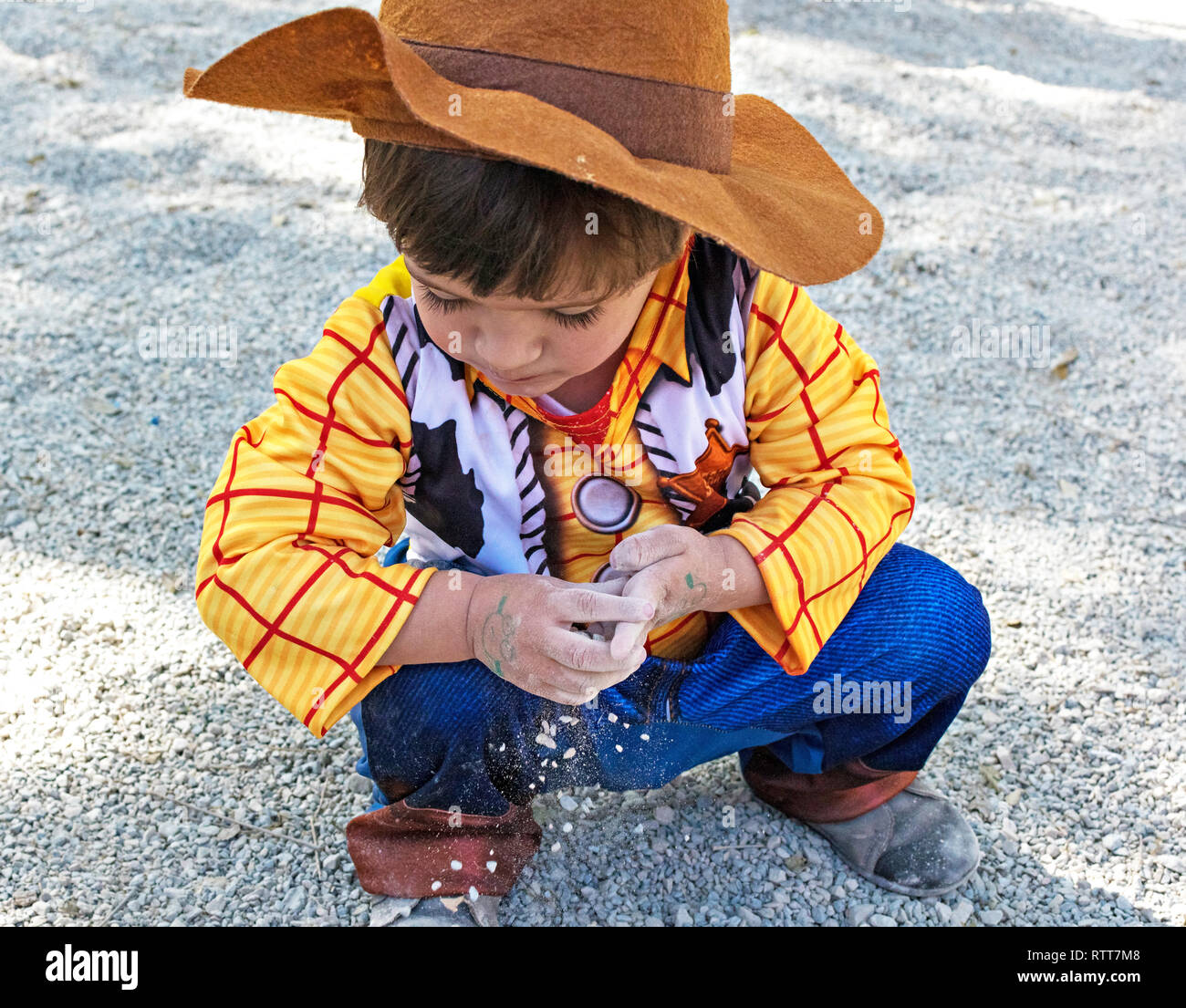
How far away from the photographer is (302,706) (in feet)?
4.63

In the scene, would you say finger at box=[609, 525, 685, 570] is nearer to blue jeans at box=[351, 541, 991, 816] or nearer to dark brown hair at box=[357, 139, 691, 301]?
blue jeans at box=[351, 541, 991, 816]

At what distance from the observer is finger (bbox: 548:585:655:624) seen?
1.36 m

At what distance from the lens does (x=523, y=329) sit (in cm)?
128

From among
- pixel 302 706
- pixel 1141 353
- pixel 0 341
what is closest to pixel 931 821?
pixel 302 706

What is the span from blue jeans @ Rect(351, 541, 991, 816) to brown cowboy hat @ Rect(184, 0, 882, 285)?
57 centimetres

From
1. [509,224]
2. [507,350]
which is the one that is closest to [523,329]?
[507,350]

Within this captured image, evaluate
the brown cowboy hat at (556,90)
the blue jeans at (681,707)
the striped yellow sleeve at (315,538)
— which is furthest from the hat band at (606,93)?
the blue jeans at (681,707)

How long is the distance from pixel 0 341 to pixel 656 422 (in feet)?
7.25

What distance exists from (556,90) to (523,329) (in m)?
0.27

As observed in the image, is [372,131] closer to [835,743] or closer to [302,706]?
[302,706]

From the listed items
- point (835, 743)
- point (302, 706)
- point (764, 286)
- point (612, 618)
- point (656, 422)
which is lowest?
point (835, 743)

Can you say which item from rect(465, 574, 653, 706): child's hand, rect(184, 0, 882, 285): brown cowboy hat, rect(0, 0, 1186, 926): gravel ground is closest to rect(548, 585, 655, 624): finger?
rect(465, 574, 653, 706): child's hand

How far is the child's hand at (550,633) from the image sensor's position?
4.47 feet

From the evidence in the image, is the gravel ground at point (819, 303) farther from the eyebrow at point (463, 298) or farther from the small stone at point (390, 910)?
the eyebrow at point (463, 298)
